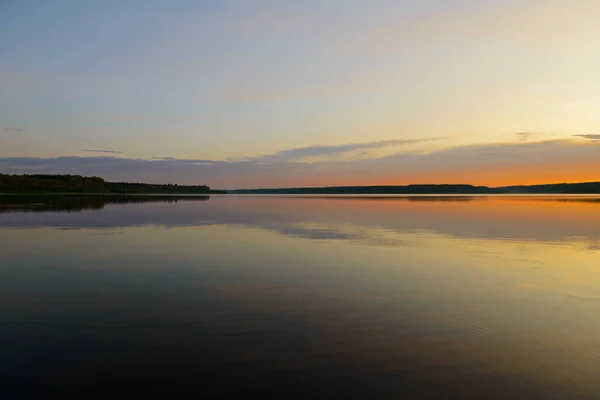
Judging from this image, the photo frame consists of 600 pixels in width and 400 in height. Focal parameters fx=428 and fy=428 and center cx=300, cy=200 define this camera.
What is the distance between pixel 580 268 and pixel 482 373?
1363 centimetres

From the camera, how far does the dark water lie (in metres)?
7.68

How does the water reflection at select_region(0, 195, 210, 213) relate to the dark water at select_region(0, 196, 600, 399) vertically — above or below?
above

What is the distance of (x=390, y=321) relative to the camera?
36.7 feet

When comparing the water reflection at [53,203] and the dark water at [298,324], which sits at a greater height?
the water reflection at [53,203]

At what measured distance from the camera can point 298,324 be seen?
10867mm

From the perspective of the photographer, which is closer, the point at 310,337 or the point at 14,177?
the point at 310,337

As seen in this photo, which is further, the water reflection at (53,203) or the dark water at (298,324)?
the water reflection at (53,203)

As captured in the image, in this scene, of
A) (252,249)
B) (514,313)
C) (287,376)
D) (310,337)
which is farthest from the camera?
(252,249)

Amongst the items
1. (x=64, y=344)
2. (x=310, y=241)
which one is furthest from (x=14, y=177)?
(x=64, y=344)

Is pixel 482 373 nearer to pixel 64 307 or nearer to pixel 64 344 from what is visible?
pixel 64 344

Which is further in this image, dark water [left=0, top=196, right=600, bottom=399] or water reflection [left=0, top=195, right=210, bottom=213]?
water reflection [left=0, top=195, right=210, bottom=213]

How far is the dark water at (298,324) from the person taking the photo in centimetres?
768

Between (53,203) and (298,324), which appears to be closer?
(298,324)

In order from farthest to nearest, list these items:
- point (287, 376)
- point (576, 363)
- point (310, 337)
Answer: point (310, 337) < point (576, 363) < point (287, 376)
